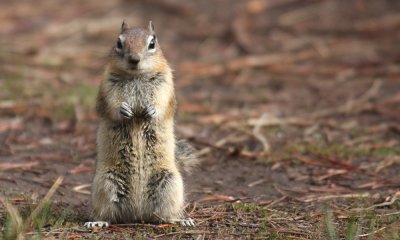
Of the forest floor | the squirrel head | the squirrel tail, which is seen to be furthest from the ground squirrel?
the squirrel tail

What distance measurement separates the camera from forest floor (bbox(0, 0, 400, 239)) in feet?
16.8

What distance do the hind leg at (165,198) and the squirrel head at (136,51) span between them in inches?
28.5

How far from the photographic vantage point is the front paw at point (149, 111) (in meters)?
4.97

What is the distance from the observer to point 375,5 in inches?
503

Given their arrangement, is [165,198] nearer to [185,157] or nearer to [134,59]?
[185,157]

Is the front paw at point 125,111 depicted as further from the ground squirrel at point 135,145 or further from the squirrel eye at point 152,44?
the squirrel eye at point 152,44

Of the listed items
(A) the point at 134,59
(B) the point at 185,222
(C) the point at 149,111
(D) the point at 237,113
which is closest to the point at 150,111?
(C) the point at 149,111

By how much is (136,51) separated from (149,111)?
1.37ft

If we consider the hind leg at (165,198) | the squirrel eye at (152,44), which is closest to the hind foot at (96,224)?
the hind leg at (165,198)

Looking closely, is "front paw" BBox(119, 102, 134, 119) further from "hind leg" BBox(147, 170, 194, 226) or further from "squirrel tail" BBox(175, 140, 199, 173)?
"squirrel tail" BBox(175, 140, 199, 173)

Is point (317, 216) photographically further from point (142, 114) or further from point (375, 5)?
point (375, 5)

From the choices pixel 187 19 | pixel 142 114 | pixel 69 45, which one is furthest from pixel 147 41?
pixel 187 19

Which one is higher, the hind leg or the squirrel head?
the squirrel head

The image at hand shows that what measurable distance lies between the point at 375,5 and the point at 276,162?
6.83m
